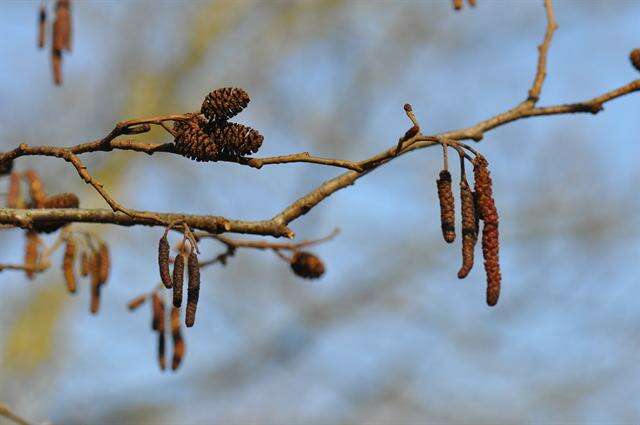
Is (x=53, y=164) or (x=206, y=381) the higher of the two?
(x=53, y=164)

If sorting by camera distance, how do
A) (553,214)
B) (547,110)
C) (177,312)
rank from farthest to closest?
(553,214)
(177,312)
(547,110)

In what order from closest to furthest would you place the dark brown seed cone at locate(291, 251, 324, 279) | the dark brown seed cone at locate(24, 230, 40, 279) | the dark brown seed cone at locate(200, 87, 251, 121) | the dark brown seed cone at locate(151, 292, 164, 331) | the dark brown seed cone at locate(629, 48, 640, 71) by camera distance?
1. the dark brown seed cone at locate(200, 87, 251, 121)
2. the dark brown seed cone at locate(629, 48, 640, 71)
3. the dark brown seed cone at locate(291, 251, 324, 279)
4. the dark brown seed cone at locate(151, 292, 164, 331)
5. the dark brown seed cone at locate(24, 230, 40, 279)

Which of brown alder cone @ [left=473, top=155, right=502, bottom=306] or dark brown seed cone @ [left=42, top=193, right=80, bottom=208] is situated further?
dark brown seed cone @ [left=42, top=193, right=80, bottom=208]

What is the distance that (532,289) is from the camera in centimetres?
1032

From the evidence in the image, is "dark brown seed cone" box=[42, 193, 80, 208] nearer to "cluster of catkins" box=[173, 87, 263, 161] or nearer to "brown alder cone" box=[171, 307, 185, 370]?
"brown alder cone" box=[171, 307, 185, 370]

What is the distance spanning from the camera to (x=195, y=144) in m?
1.87

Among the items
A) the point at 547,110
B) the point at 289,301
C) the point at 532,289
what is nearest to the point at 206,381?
the point at 289,301

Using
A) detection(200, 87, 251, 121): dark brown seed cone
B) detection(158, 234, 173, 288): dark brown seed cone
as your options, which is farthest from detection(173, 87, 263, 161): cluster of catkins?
detection(158, 234, 173, 288): dark brown seed cone

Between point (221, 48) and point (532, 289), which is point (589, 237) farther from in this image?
point (221, 48)

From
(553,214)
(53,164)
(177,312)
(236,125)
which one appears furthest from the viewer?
(553,214)

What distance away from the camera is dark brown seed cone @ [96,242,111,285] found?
115 inches

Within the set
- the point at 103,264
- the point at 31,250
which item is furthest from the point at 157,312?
the point at 31,250

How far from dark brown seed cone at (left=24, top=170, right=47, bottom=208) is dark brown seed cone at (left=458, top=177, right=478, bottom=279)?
1.36 meters

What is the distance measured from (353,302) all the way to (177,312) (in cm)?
779
